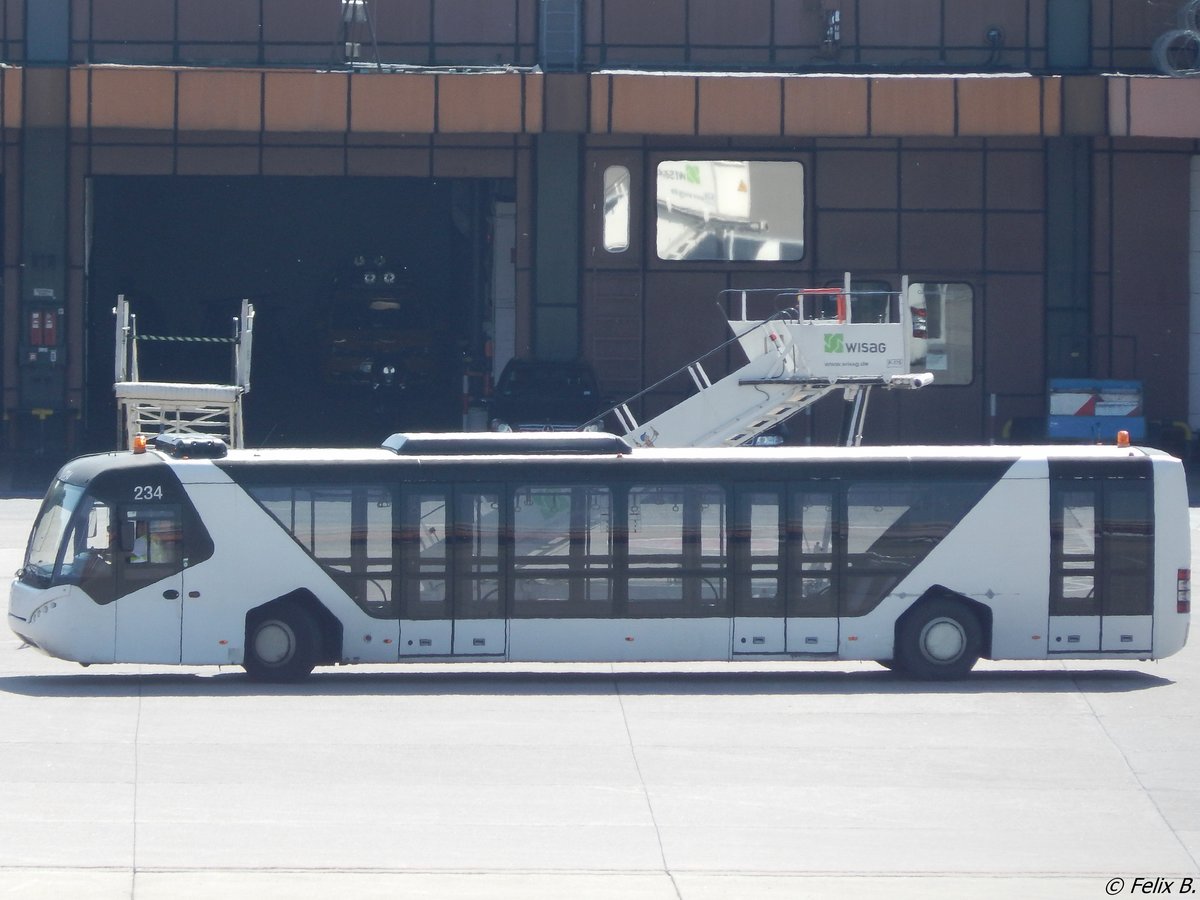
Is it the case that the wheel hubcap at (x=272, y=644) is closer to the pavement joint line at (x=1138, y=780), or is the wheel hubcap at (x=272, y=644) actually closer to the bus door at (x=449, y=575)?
the bus door at (x=449, y=575)

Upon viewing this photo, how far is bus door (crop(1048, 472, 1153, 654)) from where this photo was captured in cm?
1477

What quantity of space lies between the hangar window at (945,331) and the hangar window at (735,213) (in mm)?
2797

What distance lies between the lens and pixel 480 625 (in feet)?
47.7

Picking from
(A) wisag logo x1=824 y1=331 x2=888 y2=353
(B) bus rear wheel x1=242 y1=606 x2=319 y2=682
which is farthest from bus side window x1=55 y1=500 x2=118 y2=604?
(A) wisag logo x1=824 y1=331 x2=888 y2=353

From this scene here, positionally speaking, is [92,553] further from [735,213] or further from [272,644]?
[735,213]

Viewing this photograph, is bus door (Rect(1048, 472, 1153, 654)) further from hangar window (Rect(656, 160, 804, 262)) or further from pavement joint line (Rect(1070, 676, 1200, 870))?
hangar window (Rect(656, 160, 804, 262))

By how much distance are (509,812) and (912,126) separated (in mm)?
25543

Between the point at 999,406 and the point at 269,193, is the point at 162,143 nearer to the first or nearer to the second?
the point at 269,193

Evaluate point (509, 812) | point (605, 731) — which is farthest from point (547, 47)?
point (509, 812)

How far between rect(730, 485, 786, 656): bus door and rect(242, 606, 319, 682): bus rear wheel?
366 centimetres

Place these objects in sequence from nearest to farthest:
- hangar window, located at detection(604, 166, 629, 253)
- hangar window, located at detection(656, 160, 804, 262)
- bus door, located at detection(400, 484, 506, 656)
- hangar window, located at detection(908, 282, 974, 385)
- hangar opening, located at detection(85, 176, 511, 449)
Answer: bus door, located at detection(400, 484, 506, 656), hangar window, located at detection(604, 166, 629, 253), hangar window, located at detection(656, 160, 804, 262), hangar window, located at detection(908, 282, 974, 385), hangar opening, located at detection(85, 176, 511, 449)

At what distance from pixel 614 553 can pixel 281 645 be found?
9.70 ft

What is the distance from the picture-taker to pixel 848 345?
24094 millimetres

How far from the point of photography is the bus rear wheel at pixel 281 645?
1430 centimetres
